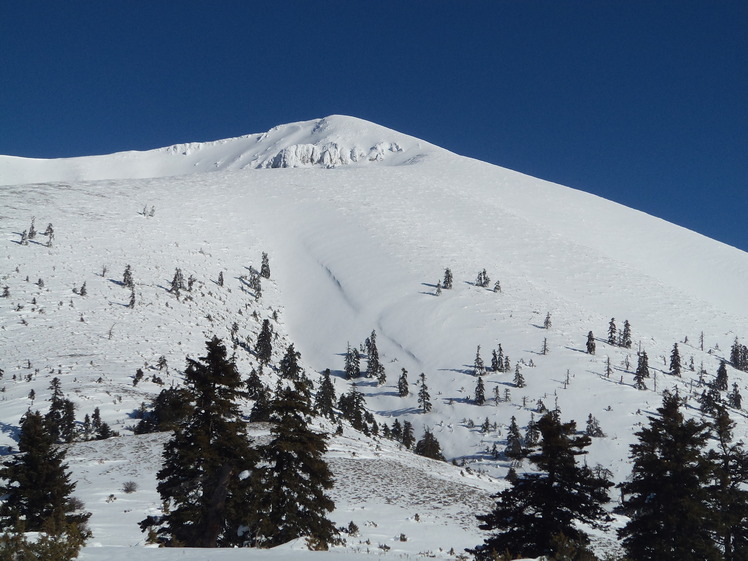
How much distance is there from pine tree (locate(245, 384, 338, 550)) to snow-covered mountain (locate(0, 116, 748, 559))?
6.08 m

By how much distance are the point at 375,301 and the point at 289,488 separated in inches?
3577

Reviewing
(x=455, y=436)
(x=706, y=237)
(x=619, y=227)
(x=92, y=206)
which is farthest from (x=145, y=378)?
(x=706, y=237)

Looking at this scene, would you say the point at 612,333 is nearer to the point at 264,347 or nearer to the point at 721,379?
the point at 721,379

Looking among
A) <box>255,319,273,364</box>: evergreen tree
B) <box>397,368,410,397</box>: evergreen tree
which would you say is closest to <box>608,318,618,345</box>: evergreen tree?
<box>397,368,410,397</box>: evergreen tree

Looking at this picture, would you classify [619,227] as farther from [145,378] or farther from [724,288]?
[145,378]

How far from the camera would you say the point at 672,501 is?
15445 millimetres

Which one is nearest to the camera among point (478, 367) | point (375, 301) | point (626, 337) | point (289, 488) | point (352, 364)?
point (289, 488)

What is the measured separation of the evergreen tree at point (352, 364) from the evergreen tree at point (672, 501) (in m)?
70.7

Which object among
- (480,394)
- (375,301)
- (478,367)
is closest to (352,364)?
(478,367)

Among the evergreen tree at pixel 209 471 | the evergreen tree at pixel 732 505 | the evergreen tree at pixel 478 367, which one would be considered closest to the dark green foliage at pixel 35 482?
the evergreen tree at pixel 209 471

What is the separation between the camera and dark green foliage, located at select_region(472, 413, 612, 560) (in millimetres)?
14695

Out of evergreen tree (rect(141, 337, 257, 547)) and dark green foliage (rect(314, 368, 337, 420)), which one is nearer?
evergreen tree (rect(141, 337, 257, 547))

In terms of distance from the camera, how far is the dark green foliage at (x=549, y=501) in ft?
48.2

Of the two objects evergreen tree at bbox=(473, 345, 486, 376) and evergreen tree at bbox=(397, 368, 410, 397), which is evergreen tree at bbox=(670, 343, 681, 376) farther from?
evergreen tree at bbox=(397, 368, 410, 397)
